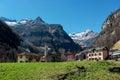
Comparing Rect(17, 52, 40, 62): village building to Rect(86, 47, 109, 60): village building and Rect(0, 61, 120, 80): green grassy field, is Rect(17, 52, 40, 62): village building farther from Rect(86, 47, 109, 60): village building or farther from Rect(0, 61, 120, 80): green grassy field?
Rect(0, 61, 120, 80): green grassy field

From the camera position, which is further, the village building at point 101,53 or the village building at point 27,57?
the village building at point 101,53

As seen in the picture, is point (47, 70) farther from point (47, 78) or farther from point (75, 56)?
point (75, 56)

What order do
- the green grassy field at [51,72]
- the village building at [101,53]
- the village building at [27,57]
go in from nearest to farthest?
1. the green grassy field at [51,72]
2. the village building at [27,57]
3. the village building at [101,53]

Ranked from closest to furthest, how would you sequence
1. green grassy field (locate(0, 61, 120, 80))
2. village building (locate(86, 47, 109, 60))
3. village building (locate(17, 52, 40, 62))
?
green grassy field (locate(0, 61, 120, 80))
village building (locate(17, 52, 40, 62))
village building (locate(86, 47, 109, 60))

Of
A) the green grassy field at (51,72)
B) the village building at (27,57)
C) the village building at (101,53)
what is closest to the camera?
the green grassy field at (51,72)

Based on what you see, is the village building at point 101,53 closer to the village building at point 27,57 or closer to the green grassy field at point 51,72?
the village building at point 27,57

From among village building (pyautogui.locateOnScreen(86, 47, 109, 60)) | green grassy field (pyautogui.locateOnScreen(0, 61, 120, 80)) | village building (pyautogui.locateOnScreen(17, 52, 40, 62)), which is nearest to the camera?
green grassy field (pyautogui.locateOnScreen(0, 61, 120, 80))

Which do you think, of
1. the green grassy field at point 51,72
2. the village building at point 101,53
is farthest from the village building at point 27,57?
the green grassy field at point 51,72

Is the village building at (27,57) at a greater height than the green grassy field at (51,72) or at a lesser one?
greater

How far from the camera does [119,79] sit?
54469 mm

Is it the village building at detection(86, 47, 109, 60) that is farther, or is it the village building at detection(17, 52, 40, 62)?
the village building at detection(86, 47, 109, 60)

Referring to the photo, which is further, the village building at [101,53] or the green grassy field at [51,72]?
the village building at [101,53]

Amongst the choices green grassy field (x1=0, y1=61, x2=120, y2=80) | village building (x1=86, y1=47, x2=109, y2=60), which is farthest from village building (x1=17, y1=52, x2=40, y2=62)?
green grassy field (x1=0, y1=61, x2=120, y2=80)

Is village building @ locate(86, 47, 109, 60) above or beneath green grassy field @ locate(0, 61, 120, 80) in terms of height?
above
